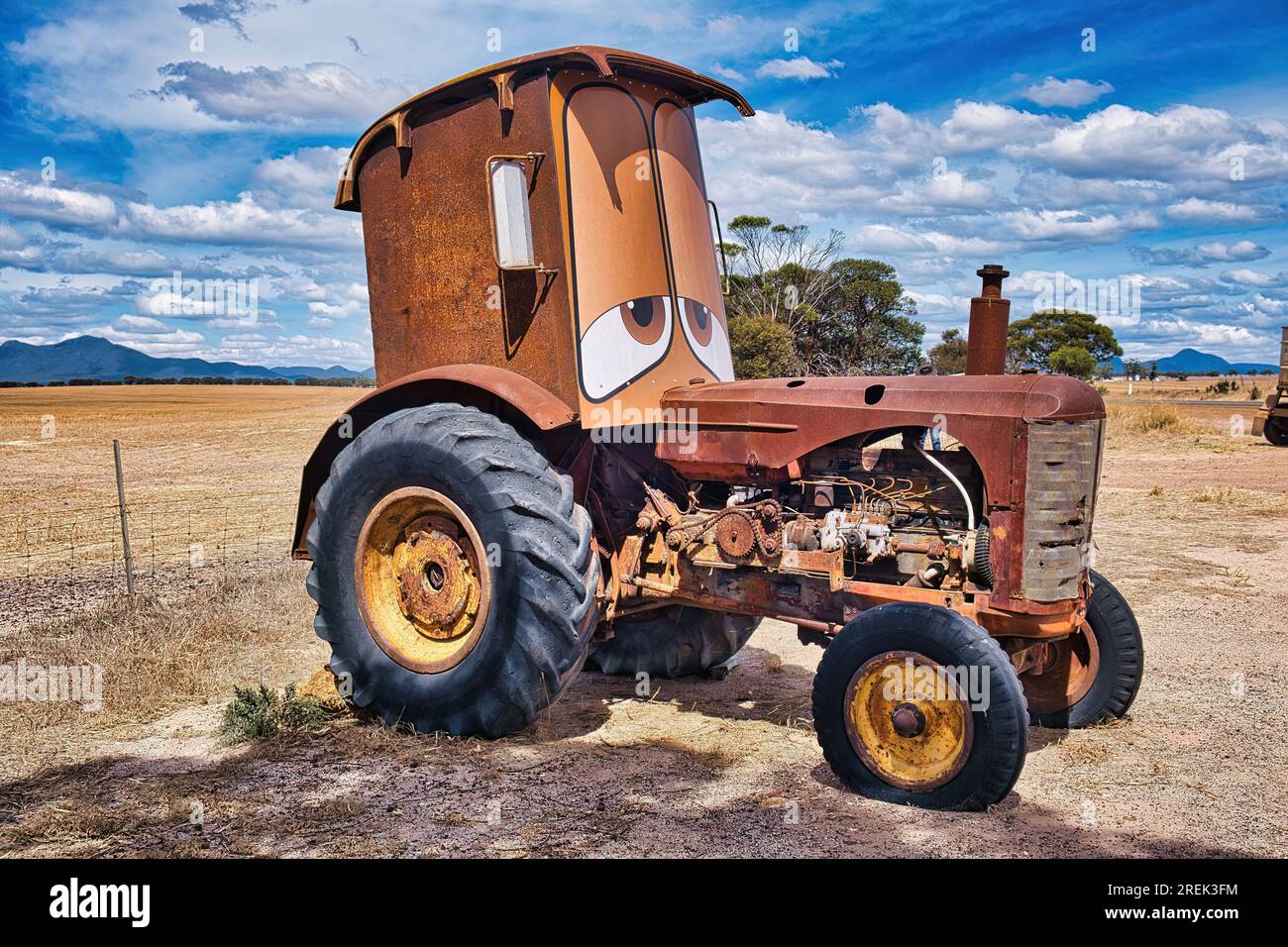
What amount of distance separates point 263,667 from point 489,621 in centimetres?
265

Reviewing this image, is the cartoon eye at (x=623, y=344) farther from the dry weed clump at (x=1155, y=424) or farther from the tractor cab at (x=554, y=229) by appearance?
the dry weed clump at (x=1155, y=424)

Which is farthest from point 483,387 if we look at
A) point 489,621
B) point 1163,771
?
point 1163,771

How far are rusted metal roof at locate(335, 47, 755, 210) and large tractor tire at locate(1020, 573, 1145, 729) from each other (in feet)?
11.5

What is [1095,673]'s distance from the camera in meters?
5.84

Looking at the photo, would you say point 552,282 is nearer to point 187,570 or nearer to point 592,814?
point 592,814

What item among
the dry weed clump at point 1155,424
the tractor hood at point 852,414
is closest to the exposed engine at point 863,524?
the tractor hood at point 852,414

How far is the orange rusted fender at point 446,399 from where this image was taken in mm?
5371

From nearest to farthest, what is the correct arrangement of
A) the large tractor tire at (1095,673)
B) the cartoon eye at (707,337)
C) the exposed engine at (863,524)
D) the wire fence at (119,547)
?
the exposed engine at (863,524)
the large tractor tire at (1095,673)
the cartoon eye at (707,337)
the wire fence at (119,547)

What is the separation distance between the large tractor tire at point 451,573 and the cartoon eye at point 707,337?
132cm

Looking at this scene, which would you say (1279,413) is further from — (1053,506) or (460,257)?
(460,257)

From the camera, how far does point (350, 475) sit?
5.75 m

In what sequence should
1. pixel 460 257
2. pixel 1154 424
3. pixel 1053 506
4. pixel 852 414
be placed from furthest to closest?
pixel 1154 424 → pixel 460 257 → pixel 852 414 → pixel 1053 506

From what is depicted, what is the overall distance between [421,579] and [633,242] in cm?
216

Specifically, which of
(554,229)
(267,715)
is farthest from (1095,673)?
(267,715)
